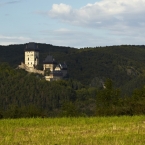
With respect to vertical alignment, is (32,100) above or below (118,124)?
below

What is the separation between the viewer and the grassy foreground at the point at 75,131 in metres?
14.9

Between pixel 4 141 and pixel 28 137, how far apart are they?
3.77ft

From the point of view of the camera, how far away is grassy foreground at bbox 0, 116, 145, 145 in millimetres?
14859

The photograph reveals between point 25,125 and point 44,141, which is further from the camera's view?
point 25,125

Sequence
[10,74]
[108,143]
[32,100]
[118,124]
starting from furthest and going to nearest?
[10,74] → [32,100] → [118,124] → [108,143]

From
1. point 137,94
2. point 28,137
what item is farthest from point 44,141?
point 137,94

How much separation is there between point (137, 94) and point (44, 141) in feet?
169

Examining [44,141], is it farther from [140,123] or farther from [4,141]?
[140,123]

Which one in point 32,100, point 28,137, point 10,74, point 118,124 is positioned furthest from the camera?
point 10,74

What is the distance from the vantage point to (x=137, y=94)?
65.6 m

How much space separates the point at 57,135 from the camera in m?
16.4

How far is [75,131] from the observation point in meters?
17.5

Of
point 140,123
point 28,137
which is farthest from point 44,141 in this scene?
point 140,123

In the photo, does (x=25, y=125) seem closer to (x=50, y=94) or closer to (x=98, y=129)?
(x=98, y=129)
